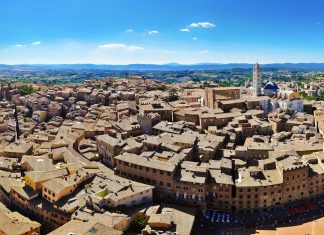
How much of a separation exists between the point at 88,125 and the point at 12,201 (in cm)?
4263

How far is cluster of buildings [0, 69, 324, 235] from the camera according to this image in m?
61.2

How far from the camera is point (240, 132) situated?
94562 millimetres

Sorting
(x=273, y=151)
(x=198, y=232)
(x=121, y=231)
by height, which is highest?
(x=273, y=151)

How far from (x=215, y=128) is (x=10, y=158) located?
5012cm

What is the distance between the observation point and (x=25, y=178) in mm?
71375

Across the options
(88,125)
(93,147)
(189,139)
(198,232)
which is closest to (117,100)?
(88,125)

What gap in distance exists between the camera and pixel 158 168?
228 feet

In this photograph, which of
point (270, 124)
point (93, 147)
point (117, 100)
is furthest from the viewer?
point (117, 100)

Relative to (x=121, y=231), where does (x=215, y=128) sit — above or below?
above

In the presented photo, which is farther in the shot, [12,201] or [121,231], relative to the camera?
[12,201]

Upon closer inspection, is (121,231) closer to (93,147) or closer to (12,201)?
(12,201)

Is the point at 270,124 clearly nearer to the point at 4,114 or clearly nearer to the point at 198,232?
the point at 198,232

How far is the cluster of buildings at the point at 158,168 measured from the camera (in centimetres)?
6125

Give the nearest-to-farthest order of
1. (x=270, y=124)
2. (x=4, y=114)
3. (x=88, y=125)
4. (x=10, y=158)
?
(x=10, y=158) → (x=270, y=124) → (x=88, y=125) → (x=4, y=114)
